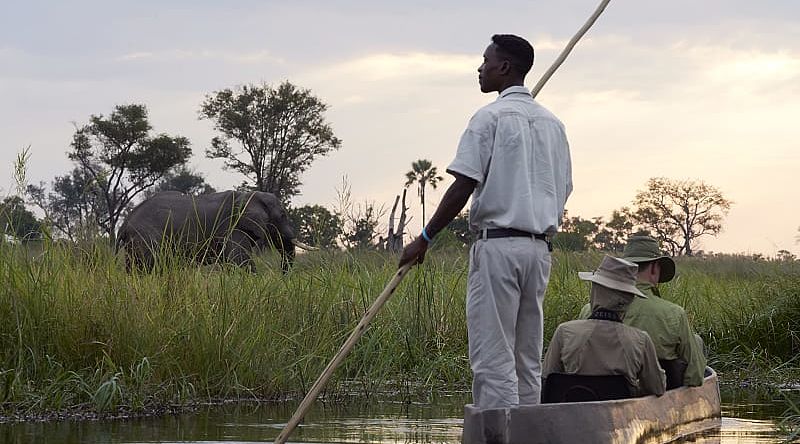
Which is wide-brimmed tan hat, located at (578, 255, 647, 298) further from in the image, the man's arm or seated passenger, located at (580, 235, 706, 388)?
the man's arm

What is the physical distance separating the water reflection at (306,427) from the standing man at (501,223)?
135 cm

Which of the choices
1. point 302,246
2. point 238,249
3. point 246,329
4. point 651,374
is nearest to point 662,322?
point 651,374

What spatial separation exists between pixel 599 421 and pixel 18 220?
4586mm

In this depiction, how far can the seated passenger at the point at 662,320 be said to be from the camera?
7867 millimetres

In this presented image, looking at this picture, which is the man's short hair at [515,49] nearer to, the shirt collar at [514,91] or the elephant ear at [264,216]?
the shirt collar at [514,91]

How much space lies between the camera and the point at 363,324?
673cm

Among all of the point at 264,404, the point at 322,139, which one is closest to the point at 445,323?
the point at 264,404

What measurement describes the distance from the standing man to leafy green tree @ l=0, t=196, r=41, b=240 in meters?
3.79

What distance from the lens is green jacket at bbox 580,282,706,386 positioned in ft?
25.8

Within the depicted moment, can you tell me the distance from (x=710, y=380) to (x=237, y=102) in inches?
1324

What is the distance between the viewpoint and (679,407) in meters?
8.30

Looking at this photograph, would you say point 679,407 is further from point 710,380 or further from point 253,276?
point 253,276

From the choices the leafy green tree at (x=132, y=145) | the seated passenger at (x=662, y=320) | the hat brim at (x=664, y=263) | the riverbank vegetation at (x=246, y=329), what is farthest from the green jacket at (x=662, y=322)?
the leafy green tree at (x=132, y=145)

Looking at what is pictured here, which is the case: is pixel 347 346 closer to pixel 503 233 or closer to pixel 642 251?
pixel 503 233
